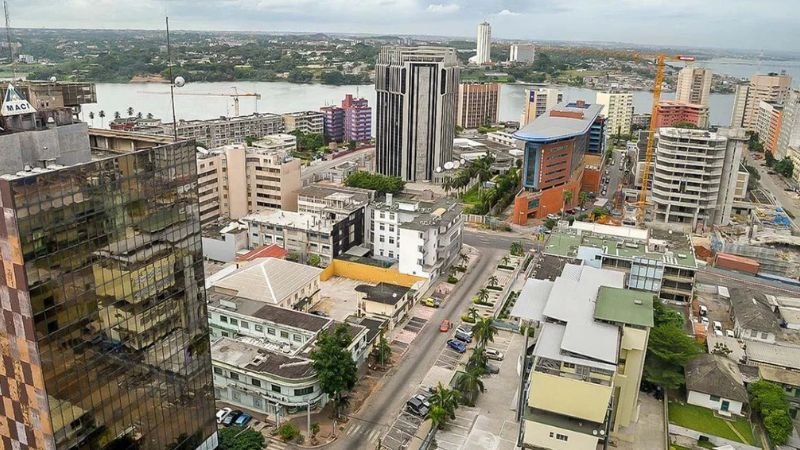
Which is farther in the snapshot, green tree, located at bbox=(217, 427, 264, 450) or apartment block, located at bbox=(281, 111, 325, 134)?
apartment block, located at bbox=(281, 111, 325, 134)

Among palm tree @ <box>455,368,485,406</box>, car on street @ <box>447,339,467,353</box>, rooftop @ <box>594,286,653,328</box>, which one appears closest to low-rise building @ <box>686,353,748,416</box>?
rooftop @ <box>594,286,653,328</box>

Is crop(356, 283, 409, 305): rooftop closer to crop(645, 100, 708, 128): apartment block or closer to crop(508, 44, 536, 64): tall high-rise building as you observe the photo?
crop(645, 100, 708, 128): apartment block

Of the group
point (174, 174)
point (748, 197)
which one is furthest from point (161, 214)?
point (748, 197)

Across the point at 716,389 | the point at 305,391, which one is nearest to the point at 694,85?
the point at 716,389

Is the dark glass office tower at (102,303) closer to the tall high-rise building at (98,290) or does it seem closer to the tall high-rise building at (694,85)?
the tall high-rise building at (98,290)

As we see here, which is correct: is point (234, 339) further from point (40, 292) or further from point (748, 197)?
point (748, 197)
